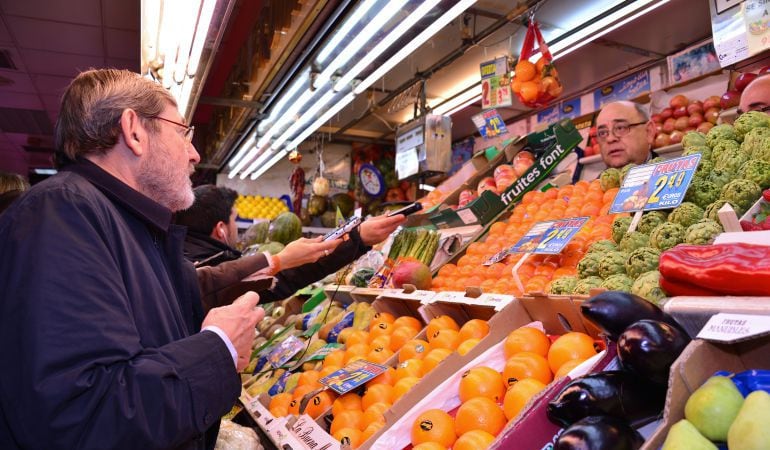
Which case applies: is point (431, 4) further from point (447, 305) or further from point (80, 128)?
point (80, 128)

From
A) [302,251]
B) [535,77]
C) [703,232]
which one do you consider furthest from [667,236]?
[535,77]

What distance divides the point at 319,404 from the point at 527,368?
3.11ft

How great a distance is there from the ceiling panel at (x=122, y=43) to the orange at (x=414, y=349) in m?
5.63

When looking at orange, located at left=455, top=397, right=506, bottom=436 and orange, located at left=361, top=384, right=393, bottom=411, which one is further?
orange, located at left=361, top=384, right=393, bottom=411

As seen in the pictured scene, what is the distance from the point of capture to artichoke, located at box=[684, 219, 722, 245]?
62.4 inches

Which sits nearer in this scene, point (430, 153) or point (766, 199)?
point (766, 199)

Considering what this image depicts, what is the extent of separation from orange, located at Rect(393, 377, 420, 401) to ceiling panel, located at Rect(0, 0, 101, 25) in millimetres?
5277

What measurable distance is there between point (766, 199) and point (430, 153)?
416 cm

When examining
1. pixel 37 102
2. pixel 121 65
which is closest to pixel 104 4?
pixel 121 65

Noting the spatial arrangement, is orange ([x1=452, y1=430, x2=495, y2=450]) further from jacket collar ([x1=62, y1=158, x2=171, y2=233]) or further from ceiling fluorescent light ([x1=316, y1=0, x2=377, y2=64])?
ceiling fluorescent light ([x1=316, y1=0, x2=377, y2=64])

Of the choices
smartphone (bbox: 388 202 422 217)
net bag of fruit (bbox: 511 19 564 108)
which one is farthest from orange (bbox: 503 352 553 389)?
net bag of fruit (bbox: 511 19 564 108)

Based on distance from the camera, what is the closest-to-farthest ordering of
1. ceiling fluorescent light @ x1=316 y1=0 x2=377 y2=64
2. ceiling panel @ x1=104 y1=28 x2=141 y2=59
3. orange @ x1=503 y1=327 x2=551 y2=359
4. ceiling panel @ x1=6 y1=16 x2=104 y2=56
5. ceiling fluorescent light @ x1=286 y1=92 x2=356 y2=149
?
orange @ x1=503 y1=327 x2=551 y2=359 < ceiling fluorescent light @ x1=316 y1=0 x2=377 y2=64 < ceiling fluorescent light @ x1=286 y1=92 x2=356 y2=149 < ceiling panel @ x1=6 y1=16 x2=104 y2=56 < ceiling panel @ x1=104 y1=28 x2=141 y2=59

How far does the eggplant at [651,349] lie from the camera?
104 cm

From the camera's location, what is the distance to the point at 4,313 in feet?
3.65
